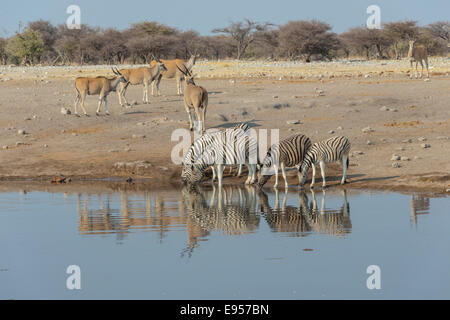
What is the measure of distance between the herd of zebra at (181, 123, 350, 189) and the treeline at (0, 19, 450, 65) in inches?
1407

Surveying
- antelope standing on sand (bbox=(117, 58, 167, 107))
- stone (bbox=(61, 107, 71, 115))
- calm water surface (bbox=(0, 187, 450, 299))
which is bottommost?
calm water surface (bbox=(0, 187, 450, 299))

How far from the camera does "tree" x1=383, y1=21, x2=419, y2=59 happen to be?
57.1 m

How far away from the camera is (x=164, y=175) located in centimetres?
1700

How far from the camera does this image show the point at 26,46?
175 feet

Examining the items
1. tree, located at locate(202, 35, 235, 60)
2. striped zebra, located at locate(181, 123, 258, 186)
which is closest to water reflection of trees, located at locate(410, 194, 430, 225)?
striped zebra, located at locate(181, 123, 258, 186)

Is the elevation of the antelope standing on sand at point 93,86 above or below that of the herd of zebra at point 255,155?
above

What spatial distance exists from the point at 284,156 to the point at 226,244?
16.2 feet

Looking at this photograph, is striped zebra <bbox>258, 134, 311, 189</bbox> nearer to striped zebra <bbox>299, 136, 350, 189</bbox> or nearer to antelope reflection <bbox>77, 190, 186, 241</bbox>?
striped zebra <bbox>299, 136, 350, 189</bbox>

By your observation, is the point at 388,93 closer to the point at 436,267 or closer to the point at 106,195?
the point at 106,195

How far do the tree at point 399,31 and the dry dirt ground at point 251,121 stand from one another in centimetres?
2865

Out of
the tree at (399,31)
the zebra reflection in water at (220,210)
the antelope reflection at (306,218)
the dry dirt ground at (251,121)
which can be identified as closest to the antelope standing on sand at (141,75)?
the dry dirt ground at (251,121)

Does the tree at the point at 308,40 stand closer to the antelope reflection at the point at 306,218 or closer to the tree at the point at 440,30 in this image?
the tree at the point at 440,30

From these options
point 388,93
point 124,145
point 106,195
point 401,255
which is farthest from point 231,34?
point 401,255

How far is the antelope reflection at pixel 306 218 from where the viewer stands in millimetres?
11406
